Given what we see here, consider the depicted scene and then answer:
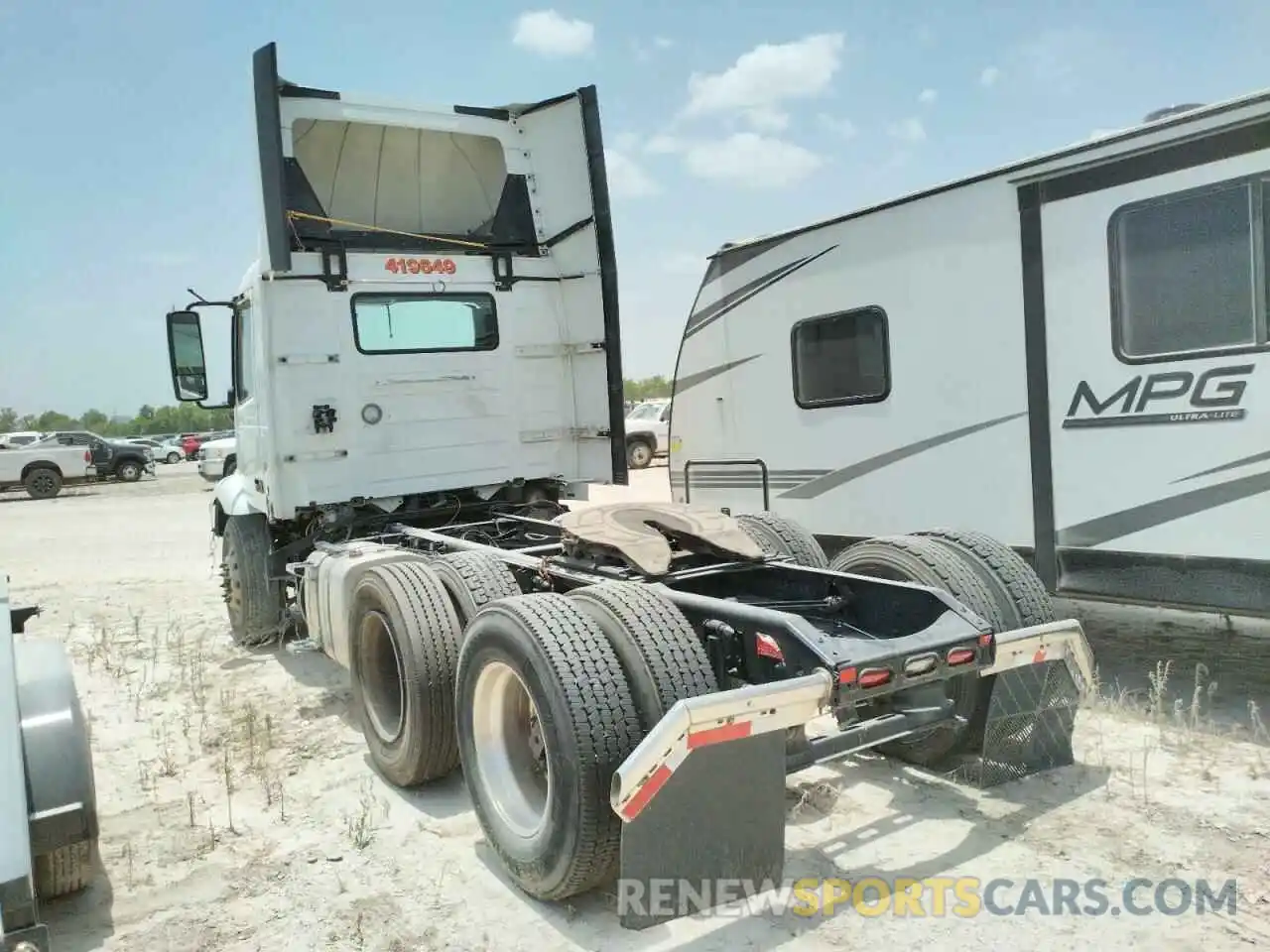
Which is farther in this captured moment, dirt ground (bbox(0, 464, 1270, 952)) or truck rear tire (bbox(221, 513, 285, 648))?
truck rear tire (bbox(221, 513, 285, 648))

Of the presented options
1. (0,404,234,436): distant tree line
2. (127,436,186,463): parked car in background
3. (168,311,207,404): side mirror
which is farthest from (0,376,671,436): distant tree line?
(168,311,207,404): side mirror

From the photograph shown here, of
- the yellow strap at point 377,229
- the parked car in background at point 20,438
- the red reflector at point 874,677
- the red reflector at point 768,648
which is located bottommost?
the red reflector at point 874,677

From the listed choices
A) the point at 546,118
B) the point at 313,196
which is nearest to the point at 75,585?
the point at 313,196

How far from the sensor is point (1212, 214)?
15.4ft

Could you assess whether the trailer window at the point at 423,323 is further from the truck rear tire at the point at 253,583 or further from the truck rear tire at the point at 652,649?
the truck rear tire at the point at 652,649

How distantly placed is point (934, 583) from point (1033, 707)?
0.62m

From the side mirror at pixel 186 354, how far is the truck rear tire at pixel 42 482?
2078cm

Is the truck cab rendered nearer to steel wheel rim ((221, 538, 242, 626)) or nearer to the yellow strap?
the yellow strap

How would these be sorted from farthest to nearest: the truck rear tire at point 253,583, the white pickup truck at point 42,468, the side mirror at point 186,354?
the white pickup truck at point 42,468
the side mirror at point 186,354
the truck rear tire at point 253,583

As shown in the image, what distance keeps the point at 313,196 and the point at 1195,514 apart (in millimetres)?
5508

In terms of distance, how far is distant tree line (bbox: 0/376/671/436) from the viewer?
264 feet

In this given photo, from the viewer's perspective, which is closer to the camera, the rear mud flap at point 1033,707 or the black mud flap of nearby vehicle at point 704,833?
the black mud flap of nearby vehicle at point 704,833

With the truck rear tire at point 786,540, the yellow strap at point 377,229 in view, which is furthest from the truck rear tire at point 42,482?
the truck rear tire at point 786,540

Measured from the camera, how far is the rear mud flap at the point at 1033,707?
355 centimetres
